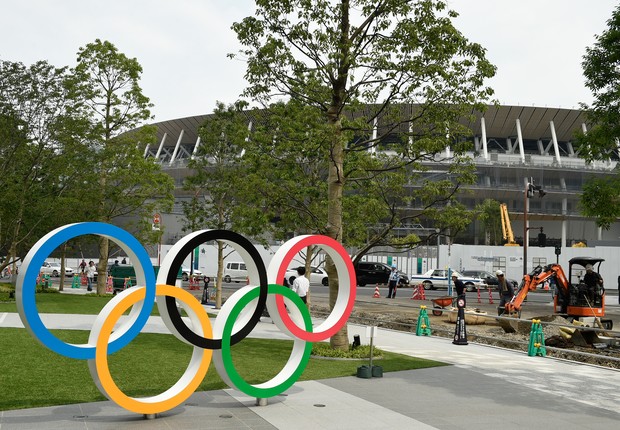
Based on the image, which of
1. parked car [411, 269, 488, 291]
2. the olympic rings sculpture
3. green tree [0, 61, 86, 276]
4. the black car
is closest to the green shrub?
the olympic rings sculpture

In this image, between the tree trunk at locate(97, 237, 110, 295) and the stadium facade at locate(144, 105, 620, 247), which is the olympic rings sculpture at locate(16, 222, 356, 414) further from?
the stadium facade at locate(144, 105, 620, 247)

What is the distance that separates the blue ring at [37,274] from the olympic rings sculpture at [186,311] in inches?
0.4

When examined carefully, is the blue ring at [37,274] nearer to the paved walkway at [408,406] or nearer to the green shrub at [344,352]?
the paved walkway at [408,406]

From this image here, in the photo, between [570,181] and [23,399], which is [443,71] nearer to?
[23,399]

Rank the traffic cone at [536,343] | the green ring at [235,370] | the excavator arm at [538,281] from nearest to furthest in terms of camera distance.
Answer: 1. the green ring at [235,370]
2. the traffic cone at [536,343]
3. the excavator arm at [538,281]

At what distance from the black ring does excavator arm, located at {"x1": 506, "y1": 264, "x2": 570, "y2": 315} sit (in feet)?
49.8

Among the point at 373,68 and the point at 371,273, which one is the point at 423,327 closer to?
the point at 373,68

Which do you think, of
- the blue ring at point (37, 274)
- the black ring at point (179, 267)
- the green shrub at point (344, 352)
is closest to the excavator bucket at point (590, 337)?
the green shrub at point (344, 352)

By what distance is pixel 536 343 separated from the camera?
15.9 m

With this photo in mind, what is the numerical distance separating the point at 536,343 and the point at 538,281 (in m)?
7.81

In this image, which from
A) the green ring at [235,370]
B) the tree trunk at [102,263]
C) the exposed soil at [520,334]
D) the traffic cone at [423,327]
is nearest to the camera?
the green ring at [235,370]

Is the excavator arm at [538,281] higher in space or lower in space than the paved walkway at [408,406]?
higher

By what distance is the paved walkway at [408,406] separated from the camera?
8.28 metres

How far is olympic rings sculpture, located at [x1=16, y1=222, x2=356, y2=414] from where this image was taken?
7.72 meters
